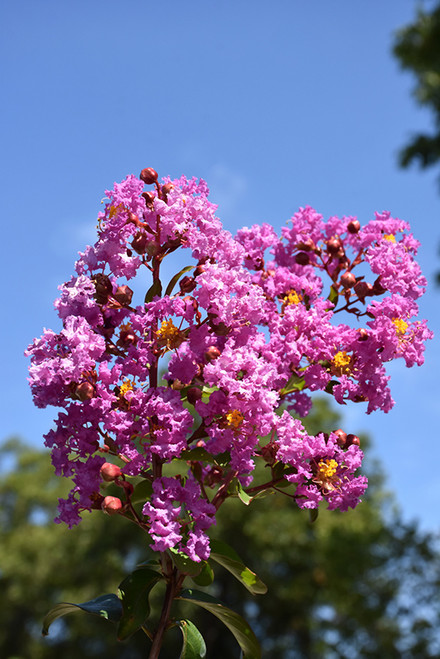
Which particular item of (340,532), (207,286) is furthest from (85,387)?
(340,532)

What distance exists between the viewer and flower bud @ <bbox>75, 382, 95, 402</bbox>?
5.43 feet

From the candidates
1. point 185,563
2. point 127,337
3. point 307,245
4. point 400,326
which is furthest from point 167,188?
point 185,563

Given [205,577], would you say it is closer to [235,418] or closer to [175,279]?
[235,418]

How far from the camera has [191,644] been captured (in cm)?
186

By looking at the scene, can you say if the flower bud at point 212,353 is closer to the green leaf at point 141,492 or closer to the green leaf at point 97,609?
the green leaf at point 141,492

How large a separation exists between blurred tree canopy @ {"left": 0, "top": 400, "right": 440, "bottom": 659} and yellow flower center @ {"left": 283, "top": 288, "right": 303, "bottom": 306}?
9.49 meters

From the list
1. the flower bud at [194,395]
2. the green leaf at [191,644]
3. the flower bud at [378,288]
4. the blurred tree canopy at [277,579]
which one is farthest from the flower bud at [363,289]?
the blurred tree canopy at [277,579]

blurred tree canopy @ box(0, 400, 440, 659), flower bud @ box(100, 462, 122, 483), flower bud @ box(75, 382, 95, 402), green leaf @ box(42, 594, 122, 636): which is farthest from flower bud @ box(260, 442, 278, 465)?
blurred tree canopy @ box(0, 400, 440, 659)

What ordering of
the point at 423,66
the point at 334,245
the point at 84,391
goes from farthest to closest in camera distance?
the point at 423,66 → the point at 334,245 → the point at 84,391

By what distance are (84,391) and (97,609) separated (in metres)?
0.65

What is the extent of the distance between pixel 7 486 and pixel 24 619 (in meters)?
4.37

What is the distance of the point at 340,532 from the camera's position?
12.3 metres

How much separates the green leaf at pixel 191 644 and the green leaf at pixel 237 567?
20 centimetres

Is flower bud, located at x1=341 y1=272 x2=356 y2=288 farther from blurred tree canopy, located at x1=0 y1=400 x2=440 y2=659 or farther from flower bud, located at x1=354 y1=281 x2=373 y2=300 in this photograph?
blurred tree canopy, located at x1=0 y1=400 x2=440 y2=659
